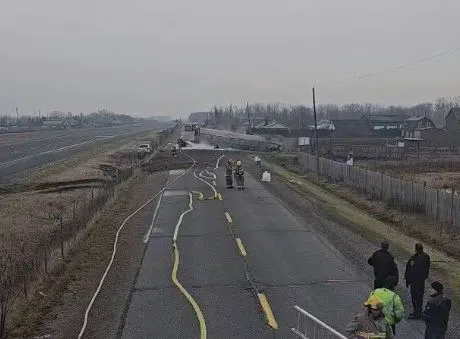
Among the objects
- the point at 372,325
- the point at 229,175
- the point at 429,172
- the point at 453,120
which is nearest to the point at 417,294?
the point at 372,325

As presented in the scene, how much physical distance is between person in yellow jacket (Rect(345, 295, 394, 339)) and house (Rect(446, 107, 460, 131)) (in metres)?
96.2

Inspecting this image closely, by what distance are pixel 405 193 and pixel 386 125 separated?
93.0 meters

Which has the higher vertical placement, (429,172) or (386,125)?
(386,125)

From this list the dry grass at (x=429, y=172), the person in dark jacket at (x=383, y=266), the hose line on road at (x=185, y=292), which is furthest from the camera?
the dry grass at (x=429, y=172)

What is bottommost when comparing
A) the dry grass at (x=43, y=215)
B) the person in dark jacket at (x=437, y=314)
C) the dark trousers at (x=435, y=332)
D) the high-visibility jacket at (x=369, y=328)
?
the dry grass at (x=43, y=215)

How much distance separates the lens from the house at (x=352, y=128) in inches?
4432

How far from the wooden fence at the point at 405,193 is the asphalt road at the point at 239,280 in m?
5.64

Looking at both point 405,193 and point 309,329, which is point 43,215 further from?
point 309,329

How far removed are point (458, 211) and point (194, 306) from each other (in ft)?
45.0

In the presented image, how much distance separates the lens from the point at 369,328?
8.71 meters

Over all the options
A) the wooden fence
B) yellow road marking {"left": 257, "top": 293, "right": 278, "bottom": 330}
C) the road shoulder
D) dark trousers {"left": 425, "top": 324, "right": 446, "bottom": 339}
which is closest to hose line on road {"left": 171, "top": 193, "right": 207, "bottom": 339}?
yellow road marking {"left": 257, "top": 293, "right": 278, "bottom": 330}

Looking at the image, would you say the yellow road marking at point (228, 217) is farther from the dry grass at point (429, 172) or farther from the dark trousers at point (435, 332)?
the dry grass at point (429, 172)

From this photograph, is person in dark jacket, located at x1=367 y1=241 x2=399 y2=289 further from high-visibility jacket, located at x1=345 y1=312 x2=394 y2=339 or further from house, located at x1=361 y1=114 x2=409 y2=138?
house, located at x1=361 y1=114 x2=409 y2=138

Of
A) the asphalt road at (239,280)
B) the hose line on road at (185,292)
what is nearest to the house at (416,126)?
the asphalt road at (239,280)
